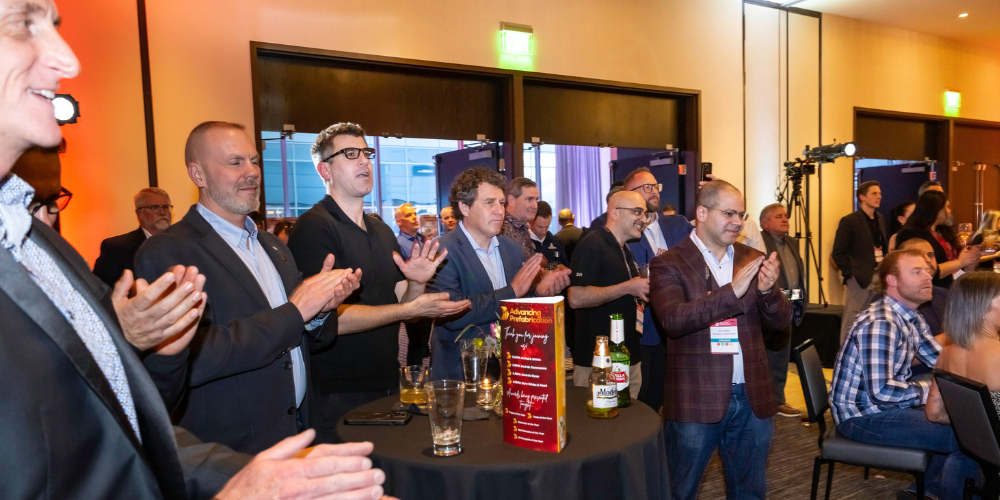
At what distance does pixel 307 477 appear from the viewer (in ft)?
2.75

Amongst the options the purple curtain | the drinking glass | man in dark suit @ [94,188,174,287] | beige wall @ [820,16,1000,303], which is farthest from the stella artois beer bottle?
the purple curtain

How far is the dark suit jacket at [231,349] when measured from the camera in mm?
1603

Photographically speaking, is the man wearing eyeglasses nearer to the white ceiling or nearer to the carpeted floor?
the carpeted floor

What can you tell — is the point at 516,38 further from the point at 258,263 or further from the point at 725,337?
the point at 258,263

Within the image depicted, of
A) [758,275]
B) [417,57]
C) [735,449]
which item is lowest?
[735,449]

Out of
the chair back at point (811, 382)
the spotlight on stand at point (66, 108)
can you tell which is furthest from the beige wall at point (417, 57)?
the chair back at point (811, 382)

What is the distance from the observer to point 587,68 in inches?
256

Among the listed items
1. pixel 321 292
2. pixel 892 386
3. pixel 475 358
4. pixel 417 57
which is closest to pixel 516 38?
pixel 417 57

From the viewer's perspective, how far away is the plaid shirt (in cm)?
273

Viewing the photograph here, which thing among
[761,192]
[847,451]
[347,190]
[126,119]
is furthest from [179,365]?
[761,192]

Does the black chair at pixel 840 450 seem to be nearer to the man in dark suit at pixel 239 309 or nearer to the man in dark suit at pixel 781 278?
the man in dark suit at pixel 781 278

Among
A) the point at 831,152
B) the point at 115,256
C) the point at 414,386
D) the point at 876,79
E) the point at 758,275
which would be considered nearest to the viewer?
the point at 414,386

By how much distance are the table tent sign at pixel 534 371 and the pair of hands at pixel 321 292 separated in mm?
492

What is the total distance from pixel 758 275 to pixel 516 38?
13.9ft
